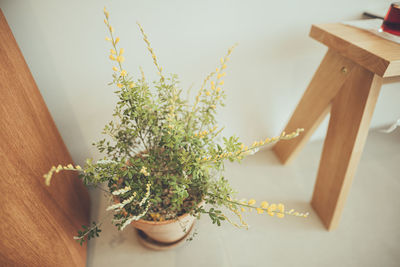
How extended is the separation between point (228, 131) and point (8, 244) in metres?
1.03

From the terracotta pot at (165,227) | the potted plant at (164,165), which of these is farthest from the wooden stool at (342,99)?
the terracotta pot at (165,227)

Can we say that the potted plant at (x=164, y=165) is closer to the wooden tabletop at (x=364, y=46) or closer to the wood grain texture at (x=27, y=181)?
the wood grain texture at (x=27, y=181)

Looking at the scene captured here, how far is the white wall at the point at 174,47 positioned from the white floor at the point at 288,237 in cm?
42

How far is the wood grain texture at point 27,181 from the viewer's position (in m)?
0.62

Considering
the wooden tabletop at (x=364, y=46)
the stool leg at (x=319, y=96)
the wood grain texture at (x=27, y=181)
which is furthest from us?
the stool leg at (x=319, y=96)

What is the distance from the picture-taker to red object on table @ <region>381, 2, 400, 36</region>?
82 centimetres

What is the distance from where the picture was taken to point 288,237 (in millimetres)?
1085

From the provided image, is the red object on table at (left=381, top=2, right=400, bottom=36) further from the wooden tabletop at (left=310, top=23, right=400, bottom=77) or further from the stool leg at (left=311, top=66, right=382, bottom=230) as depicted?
the stool leg at (left=311, top=66, right=382, bottom=230)

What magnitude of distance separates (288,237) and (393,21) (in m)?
0.95

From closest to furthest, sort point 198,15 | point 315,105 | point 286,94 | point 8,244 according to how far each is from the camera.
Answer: point 8,244, point 198,15, point 315,105, point 286,94

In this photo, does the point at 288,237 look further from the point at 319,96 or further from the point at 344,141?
the point at 319,96

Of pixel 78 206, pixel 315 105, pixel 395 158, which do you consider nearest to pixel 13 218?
pixel 78 206

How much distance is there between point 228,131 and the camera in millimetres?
1356

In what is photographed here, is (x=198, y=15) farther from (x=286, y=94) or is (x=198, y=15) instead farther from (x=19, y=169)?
(x=19, y=169)
